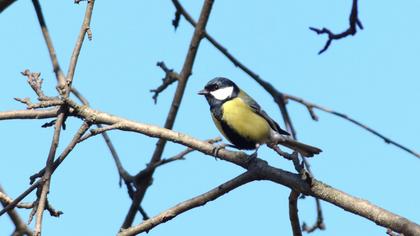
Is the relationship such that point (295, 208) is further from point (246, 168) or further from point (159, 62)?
point (159, 62)

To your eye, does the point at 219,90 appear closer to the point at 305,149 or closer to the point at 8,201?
the point at 305,149

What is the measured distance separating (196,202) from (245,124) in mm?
1735

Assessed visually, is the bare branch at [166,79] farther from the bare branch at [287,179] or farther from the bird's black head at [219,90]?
the bare branch at [287,179]

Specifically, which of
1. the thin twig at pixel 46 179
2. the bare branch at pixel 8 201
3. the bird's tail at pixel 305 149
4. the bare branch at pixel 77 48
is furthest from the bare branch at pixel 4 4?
the bird's tail at pixel 305 149

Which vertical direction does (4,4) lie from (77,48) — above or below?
above

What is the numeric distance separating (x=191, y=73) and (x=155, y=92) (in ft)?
1.61

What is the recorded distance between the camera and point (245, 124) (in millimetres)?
5191

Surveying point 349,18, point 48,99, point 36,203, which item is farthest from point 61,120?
point 349,18

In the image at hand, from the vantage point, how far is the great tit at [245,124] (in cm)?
518

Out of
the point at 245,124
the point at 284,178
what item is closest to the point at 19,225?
the point at 284,178

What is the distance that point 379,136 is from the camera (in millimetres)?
4551

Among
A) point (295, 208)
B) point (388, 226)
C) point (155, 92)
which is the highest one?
point (155, 92)

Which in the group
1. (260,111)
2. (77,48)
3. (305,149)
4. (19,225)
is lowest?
(19,225)

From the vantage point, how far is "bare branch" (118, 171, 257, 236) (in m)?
3.44
